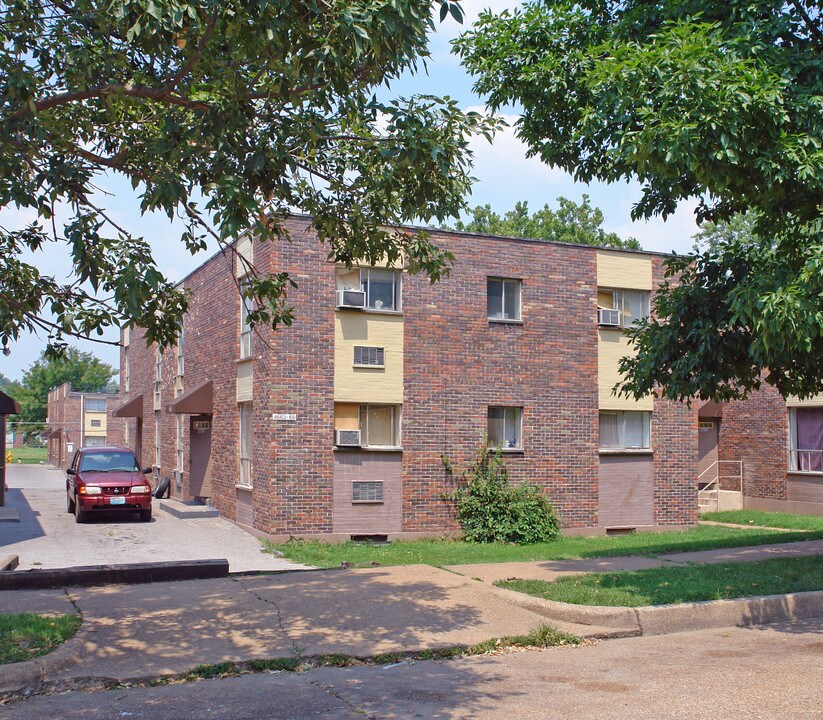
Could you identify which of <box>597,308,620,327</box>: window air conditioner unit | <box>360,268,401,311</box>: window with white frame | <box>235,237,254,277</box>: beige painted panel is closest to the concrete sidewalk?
<box>360,268,401,311</box>: window with white frame

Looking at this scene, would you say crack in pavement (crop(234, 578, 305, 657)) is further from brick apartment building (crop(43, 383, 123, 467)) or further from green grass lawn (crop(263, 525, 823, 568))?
brick apartment building (crop(43, 383, 123, 467))

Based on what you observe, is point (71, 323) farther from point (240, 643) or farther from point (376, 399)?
point (376, 399)

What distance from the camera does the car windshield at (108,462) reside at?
75.8 ft

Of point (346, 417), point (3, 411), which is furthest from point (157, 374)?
point (346, 417)

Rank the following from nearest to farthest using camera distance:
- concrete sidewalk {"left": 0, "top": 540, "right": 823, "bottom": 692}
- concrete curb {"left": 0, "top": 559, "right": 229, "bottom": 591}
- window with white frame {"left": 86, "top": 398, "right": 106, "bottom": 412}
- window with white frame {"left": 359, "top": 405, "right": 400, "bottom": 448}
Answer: concrete sidewalk {"left": 0, "top": 540, "right": 823, "bottom": 692}
concrete curb {"left": 0, "top": 559, "right": 229, "bottom": 591}
window with white frame {"left": 359, "top": 405, "right": 400, "bottom": 448}
window with white frame {"left": 86, "top": 398, "right": 106, "bottom": 412}

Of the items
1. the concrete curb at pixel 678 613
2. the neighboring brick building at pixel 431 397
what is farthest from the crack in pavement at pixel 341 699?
the neighboring brick building at pixel 431 397

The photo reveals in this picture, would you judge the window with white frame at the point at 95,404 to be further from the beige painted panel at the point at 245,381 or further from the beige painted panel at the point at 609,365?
the beige painted panel at the point at 609,365

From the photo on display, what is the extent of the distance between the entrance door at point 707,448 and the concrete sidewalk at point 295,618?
20.2 m

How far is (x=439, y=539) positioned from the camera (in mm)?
19828

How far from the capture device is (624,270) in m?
22.3

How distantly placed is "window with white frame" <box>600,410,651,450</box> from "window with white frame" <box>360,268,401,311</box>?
611 cm

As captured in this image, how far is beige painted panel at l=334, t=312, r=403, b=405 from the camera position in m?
19.4

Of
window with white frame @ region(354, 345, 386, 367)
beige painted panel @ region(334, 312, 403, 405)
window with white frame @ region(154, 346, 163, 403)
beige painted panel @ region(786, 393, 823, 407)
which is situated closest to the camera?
beige painted panel @ region(334, 312, 403, 405)

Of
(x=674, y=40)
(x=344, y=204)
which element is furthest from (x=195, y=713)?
(x=674, y=40)
